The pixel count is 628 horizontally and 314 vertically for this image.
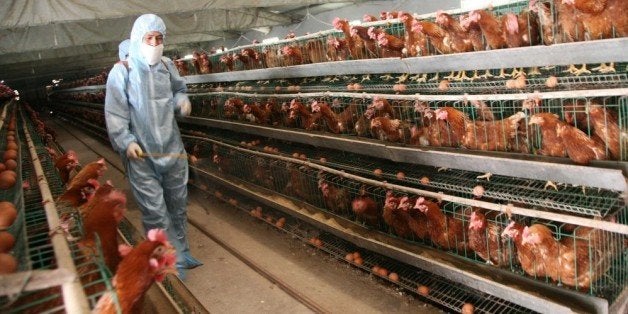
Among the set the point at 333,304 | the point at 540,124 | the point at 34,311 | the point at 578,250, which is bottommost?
the point at 333,304

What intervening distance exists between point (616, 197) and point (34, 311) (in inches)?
125

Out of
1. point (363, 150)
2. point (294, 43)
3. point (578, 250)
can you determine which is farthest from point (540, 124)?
point (294, 43)

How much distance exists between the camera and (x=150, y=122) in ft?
13.0

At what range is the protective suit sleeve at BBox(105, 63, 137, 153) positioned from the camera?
3.81 metres

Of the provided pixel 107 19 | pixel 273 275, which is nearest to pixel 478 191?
pixel 273 275

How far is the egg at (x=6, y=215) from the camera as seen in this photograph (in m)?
1.79

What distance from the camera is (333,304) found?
3656mm

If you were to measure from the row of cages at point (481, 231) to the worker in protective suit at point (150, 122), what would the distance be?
4.70 feet

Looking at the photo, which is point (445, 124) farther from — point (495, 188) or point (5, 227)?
point (5, 227)

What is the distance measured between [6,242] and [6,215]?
0.18m

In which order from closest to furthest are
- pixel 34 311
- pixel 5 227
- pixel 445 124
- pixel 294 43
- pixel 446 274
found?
pixel 34 311
pixel 5 227
pixel 446 274
pixel 445 124
pixel 294 43

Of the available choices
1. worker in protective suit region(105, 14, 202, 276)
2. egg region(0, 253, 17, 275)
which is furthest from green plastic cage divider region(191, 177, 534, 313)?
egg region(0, 253, 17, 275)

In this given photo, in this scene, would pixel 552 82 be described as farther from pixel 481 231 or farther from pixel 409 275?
pixel 409 275

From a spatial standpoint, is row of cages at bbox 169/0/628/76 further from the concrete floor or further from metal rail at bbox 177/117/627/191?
the concrete floor
